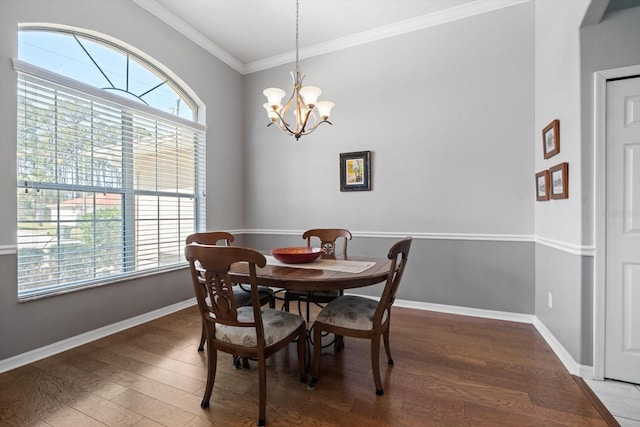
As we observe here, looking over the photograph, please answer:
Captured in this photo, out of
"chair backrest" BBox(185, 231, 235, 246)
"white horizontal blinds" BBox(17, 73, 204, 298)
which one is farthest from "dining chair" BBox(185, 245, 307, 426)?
"white horizontal blinds" BBox(17, 73, 204, 298)

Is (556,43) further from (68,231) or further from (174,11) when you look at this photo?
(68,231)

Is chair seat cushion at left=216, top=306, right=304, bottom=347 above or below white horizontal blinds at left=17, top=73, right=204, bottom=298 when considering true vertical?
below

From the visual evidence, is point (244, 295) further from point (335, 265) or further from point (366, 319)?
point (366, 319)

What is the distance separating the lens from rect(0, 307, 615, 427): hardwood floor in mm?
1533

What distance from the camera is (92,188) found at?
2482 millimetres

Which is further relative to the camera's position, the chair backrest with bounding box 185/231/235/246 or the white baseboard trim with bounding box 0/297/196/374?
the chair backrest with bounding box 185/231/235/246

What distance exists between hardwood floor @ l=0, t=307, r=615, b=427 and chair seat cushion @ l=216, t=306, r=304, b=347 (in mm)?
402

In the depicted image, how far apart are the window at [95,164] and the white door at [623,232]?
12.5 ft

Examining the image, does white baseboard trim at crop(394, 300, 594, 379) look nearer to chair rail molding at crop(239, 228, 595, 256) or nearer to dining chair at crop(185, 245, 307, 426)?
chair rail molding at crop(239, 228, 595, 256)

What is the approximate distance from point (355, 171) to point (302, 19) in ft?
5.83

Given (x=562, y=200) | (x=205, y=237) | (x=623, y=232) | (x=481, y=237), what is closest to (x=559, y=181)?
(x=562, y=200)

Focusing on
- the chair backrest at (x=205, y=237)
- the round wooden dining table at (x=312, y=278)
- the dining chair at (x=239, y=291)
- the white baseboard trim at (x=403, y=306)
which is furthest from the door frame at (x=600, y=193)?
the chair backrest at (x=205, y=237)

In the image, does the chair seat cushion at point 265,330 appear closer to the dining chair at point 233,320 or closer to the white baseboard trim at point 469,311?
the dining chair at point 233,320

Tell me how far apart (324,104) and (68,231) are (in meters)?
2.35
